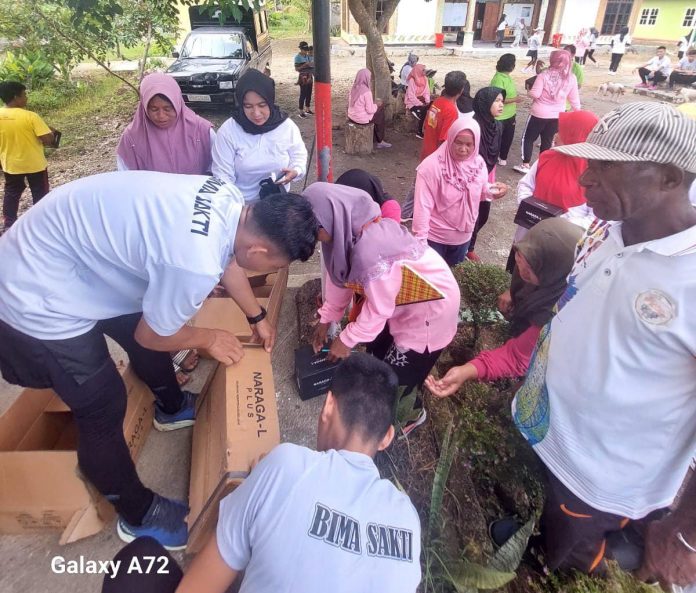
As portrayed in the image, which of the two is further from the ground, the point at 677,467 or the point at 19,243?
the point at 19,243

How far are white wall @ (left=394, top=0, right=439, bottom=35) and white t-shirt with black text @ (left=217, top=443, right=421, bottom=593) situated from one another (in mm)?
24201

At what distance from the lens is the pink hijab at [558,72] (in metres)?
5.43

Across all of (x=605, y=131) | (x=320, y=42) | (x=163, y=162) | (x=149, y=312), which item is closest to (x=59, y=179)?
(x=163, y=162)

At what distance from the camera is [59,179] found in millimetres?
6051

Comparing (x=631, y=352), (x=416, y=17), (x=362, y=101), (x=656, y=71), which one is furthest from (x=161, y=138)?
(x=416, y=17)

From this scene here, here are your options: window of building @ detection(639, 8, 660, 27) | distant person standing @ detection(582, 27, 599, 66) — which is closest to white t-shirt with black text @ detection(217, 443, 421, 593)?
distant person standing @ detection(582, 27, 599, 66)

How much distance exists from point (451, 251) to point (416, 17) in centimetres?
2225

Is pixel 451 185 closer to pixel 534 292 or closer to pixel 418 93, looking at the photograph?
pixel 534 292

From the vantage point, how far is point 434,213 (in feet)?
10.6

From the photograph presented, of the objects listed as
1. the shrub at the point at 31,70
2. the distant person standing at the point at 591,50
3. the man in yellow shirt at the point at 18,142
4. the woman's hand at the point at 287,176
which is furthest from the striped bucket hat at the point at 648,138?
the distant person standing at the point at 591,50

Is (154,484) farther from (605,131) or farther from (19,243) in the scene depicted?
(605,131)

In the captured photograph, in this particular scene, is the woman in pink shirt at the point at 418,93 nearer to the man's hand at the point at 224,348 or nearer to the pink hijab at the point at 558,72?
the pink hijab at the point at 558,72

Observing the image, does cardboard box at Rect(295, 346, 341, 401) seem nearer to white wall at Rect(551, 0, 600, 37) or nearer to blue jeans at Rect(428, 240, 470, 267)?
blue jeans at Rect(428, 240, 470, 267)

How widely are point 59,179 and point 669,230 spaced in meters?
7.17
